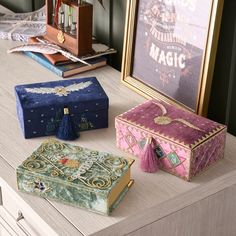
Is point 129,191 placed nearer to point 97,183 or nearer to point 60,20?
point 97,183

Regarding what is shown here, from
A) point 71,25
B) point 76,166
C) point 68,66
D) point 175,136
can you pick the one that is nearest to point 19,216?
point 76,166

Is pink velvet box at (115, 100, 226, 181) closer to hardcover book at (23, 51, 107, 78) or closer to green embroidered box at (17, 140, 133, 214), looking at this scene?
green embroidered box at (17, 140, 133, 214)

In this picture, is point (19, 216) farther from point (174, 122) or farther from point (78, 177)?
point (174, 122)

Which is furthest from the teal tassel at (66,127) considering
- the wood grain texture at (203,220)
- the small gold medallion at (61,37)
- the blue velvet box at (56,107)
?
the small gold medallion at (61,37)

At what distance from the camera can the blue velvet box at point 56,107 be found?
45.4 inches

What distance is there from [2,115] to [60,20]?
1.22 ft

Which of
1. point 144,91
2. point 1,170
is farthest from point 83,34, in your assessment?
point 1,170

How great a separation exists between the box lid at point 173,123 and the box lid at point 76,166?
0.09 m

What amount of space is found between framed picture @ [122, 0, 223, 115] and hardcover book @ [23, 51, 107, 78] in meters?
0.11

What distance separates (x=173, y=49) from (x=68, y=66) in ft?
1.03

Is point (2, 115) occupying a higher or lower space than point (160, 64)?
lower

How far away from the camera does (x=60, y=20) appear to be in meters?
1.52

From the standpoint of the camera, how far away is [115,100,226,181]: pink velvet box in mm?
1033

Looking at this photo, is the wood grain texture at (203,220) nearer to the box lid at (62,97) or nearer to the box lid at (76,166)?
the box lid at (76,166)
